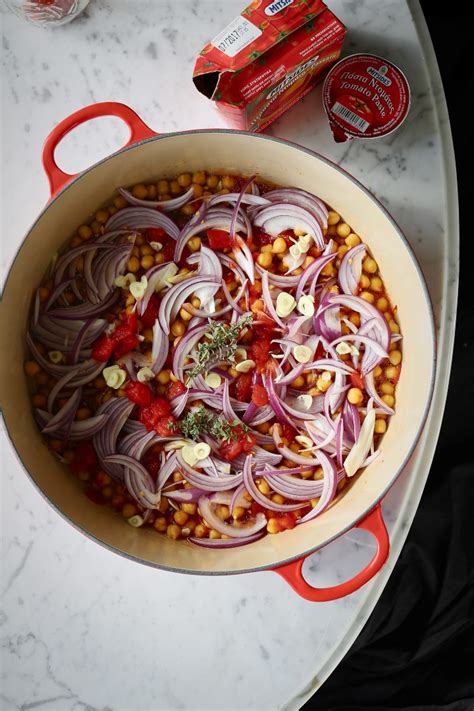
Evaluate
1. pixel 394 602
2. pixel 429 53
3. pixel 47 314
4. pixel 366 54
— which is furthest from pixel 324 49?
pixel 394 602

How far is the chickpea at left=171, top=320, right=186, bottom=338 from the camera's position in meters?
1.73

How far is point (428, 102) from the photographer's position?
170 cm

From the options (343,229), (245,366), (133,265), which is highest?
(133,265)

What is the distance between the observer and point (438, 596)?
7.07 ft

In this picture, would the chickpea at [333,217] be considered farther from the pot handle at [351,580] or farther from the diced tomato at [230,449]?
the pot handle at [351,580]

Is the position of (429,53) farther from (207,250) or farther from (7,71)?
(7,71)

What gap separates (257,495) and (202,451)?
16 cm

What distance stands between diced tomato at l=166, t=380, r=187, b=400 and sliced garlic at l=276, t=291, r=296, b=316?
28 cm

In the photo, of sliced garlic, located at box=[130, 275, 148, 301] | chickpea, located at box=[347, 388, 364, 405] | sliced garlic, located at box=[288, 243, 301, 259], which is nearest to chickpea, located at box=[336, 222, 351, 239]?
sliced garlic, located at box=[288, 243, 301, 259]

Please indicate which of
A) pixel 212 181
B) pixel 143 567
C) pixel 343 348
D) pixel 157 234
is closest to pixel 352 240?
pixel 343 348

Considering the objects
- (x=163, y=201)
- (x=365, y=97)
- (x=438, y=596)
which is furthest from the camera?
(x=438, y=596)

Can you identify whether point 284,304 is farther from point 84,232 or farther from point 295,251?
point 84,232

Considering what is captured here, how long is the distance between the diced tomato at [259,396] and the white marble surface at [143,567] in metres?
0.37

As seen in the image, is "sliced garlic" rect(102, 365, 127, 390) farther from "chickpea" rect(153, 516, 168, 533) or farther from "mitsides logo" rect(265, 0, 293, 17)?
"mitsides logo" rect(265, 0, 293, 17)
